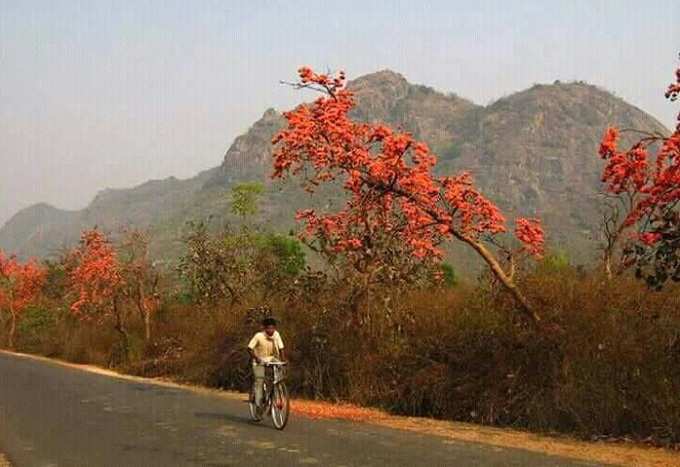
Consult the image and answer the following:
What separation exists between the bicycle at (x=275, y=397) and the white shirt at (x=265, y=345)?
10.0 inches

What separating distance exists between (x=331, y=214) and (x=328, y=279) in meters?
2.50

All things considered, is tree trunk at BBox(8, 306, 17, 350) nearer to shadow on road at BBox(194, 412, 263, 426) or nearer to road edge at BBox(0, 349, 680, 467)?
road edge at BBox(0, 349, 680, 467)

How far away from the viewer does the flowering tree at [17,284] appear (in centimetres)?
6181

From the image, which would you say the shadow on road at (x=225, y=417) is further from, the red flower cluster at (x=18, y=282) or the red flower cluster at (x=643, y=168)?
the red flower cluster at (x=18, y=282)

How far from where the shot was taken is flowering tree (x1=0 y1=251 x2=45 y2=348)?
61812 millimetres

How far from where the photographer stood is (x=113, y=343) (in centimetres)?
3853

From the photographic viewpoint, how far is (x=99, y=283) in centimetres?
4169

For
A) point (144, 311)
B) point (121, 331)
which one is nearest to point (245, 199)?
point (144, 311)

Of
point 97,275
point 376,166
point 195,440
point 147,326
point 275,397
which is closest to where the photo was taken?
point 195,440

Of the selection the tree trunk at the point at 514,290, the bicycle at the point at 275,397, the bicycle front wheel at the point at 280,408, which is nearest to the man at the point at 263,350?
the bicycle at the point at 275,397

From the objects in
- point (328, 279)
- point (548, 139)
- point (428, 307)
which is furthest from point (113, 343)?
point (548, 139)

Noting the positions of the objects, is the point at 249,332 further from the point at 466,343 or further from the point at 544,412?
the point at 544,412

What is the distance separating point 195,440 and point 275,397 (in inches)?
71.8

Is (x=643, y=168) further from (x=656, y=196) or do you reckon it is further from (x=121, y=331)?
(x=121, y=331)
